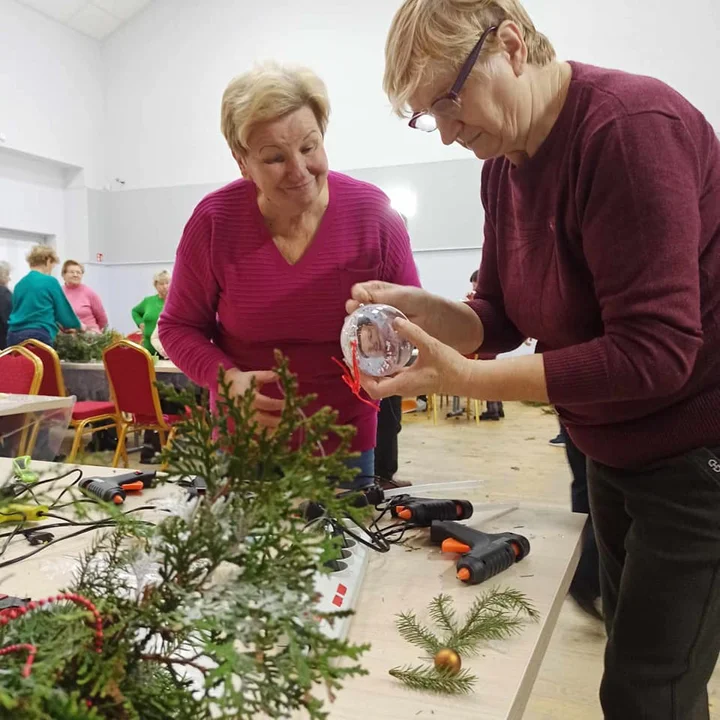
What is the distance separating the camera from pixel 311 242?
4.45ft

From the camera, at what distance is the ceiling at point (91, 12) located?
27.6 feet

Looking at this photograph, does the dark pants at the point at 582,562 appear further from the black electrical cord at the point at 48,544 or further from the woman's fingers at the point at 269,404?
the black electrical cord at the point at 48,544

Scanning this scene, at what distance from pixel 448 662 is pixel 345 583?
21 centimetres

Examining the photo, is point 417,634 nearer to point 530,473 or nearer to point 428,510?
point 428,510

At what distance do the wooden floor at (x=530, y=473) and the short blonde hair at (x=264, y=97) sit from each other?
0.62m

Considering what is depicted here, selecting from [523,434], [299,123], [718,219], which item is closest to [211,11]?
[523,434]

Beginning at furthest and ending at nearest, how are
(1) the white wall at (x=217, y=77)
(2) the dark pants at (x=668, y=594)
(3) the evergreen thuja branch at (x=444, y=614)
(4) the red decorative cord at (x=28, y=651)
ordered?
(1) the white wall at (x=217, y=77), (2) the dark pants at (x=668, y=594), (3) the evergreen thuja branch at (x=444, y=614), (4) the red decorative cord at (x=28, y=651)

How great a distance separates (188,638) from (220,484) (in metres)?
0.09

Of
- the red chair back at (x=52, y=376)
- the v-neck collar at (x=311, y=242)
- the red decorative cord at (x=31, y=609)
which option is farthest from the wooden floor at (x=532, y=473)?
the red chair back at (x=52, y=376)

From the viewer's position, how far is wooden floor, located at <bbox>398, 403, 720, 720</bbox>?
1.81 meters

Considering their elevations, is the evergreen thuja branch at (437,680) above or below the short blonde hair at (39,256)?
below

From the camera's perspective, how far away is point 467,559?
91 centimetres

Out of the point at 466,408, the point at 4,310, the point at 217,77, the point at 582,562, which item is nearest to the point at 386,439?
the point at 582,562

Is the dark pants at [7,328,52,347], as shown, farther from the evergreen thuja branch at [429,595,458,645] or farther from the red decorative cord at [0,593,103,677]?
the red decorative cord at [0,593,103,677]
